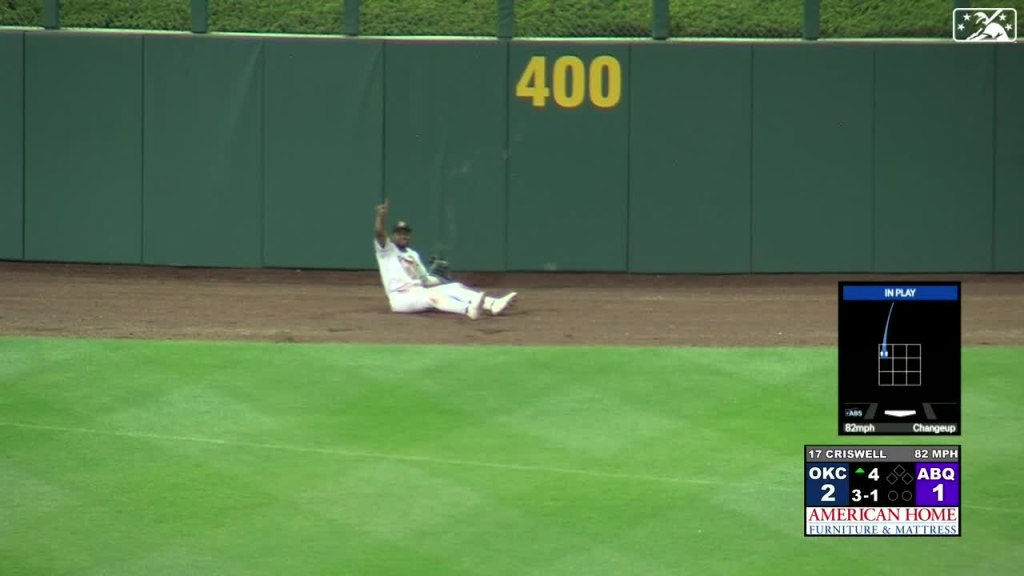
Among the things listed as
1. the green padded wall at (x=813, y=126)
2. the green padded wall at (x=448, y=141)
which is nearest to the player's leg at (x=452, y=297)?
the green padded wall at (x=448, y=141)

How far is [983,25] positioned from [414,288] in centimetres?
763

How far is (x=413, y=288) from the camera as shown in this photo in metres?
17.5

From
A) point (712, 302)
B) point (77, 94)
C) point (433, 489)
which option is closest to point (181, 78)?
point (77, 94)

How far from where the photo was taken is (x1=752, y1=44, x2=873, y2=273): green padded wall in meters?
20.1

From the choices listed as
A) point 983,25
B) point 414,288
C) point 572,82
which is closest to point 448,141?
point 572,82

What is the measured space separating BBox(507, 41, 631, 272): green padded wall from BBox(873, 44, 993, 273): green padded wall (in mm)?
3009

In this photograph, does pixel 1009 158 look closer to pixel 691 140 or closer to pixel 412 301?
pixel 691 140

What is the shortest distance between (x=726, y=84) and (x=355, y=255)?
188 inches

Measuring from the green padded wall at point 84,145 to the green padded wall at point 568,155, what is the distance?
4486mm

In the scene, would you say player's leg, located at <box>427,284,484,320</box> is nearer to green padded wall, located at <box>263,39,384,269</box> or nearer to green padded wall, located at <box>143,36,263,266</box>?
green padded wall, located at <box>263,39,384,269</box>
